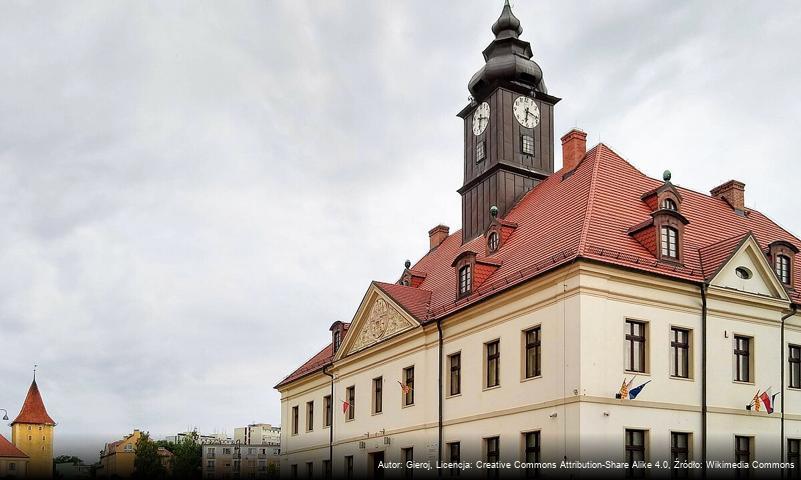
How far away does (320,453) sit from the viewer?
4141 centimetres

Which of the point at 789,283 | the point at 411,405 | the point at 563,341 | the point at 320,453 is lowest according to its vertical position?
the point at 320,453

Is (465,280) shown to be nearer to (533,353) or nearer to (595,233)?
(533,353)

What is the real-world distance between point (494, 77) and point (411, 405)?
13995 mm

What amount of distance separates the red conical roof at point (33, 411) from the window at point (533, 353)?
92543 millimetres

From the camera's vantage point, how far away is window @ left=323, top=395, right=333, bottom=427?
4122 centimetres

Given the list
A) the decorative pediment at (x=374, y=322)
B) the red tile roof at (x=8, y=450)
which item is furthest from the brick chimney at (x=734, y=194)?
the red tile roof at (x=8, y=450)

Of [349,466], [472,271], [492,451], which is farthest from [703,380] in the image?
[349,466]

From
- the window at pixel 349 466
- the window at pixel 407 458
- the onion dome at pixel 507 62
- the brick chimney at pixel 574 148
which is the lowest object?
the window at pixel 349 466

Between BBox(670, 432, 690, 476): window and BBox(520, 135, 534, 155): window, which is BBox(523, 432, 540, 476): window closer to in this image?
BBox(670, 432, 690, 476): window

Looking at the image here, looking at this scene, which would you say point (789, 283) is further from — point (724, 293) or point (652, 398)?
point (652, 398)

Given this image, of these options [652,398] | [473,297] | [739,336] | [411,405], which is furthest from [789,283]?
[411,405]

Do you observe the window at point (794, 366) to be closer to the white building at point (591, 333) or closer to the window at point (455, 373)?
the white building at point (591, 333)

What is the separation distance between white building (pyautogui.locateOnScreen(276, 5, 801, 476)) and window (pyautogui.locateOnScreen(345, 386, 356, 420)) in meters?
1.06

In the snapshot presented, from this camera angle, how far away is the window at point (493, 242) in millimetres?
33375
